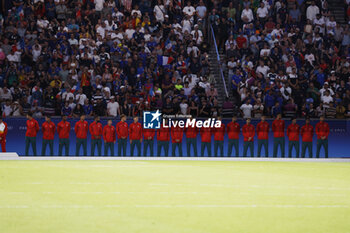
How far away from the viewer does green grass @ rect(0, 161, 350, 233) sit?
330 inches

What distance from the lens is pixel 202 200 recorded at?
419 inches

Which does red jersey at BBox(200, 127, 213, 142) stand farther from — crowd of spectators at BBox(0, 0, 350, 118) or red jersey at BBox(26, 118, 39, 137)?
red jersey at BBox(26, 118, 39, 137)

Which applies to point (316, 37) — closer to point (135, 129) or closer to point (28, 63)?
point (135, 129)

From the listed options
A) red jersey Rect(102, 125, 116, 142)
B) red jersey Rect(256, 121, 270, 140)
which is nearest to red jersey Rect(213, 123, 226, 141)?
red jersey Rect(256, 121, 270, 140)

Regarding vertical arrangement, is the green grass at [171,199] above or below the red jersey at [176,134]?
below

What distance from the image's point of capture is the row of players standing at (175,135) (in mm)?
19859

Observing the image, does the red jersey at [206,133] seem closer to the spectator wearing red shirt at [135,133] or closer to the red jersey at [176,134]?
the red jersey at [176,134]

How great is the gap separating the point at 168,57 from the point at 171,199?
523 inches

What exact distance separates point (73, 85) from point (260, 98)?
22.9ft

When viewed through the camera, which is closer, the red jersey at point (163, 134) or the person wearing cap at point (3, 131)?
the person wearing cap at point (3, 131)

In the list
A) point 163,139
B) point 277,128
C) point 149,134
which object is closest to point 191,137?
point 163,139

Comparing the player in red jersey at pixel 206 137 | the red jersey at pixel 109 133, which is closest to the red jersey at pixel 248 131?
the player in red jersey at pixel 206 137

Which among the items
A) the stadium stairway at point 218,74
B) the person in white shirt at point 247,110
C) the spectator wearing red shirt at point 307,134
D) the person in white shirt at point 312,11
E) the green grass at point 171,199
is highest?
the person in white shirt at point 312,11

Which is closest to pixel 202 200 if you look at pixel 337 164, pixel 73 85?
pixel 337 164
